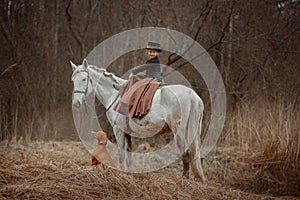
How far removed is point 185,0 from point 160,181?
636 cm

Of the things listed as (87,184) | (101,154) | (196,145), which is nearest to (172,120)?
(196,145)

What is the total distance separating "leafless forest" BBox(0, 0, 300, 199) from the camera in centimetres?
466

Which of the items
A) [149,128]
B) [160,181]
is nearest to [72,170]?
[160,181]

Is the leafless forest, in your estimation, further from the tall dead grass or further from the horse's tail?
the horse's tail

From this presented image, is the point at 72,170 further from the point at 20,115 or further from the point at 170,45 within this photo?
the point at 20,115

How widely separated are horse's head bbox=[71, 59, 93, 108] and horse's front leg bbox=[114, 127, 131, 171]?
0.65 meters

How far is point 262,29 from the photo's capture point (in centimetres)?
988

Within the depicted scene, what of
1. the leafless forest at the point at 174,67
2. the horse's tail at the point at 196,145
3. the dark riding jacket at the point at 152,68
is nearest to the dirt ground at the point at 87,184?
the leafless forest at the point at 174,67

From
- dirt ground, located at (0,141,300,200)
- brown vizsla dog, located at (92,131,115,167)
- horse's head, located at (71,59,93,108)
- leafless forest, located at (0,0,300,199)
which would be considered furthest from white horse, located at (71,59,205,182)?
dirt ground, located at (0,141,300,200)

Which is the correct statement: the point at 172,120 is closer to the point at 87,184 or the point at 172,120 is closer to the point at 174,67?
the point at 87,184

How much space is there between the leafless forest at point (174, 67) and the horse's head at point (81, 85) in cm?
90

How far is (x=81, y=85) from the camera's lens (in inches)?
237

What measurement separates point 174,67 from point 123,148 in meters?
4.50

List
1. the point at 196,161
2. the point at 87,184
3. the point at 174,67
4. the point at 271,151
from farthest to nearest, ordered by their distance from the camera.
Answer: the point at 174,67 → the point at 271,151 → the point at 196,161 → the point at 87,184
